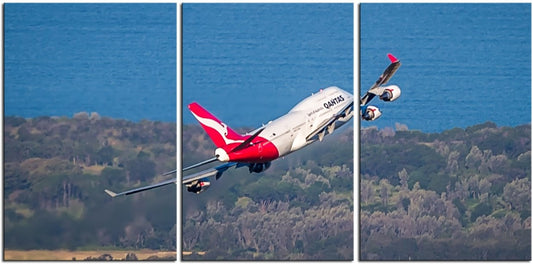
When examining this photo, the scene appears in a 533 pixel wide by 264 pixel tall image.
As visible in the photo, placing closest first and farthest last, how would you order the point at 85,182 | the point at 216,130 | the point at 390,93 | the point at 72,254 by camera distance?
the point at 72,254 → the point at 390,93 → the point at 85,182 → the point at 216,130

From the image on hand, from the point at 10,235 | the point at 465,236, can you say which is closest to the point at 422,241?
the point at 465,236

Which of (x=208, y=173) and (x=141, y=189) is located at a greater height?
(x=208, y=173)

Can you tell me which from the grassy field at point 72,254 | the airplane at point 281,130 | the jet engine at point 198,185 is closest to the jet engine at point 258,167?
the airplane at point 281,130

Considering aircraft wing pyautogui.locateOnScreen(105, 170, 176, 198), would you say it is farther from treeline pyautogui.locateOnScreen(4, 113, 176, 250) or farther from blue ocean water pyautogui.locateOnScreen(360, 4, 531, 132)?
blue ocean water pyautogui.locateOnScreen(360, 4, 531, 132)

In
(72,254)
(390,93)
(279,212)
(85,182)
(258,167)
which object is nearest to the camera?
(72,254)

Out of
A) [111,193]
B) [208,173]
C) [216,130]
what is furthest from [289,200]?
[111,193]

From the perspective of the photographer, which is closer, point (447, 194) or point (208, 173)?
point (447, 194)

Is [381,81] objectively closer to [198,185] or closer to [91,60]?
[198,185]

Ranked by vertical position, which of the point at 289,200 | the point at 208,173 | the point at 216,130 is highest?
the point at 216,130
